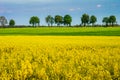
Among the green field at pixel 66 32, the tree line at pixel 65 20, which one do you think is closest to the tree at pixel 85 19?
the tree line at pixel 65 20

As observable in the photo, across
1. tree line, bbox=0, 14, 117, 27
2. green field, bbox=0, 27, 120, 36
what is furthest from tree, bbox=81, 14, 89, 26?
green field, bbox=0, 27, 120, 36

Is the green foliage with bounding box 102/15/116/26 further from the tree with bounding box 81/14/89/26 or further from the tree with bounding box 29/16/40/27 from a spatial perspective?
the tree with bounding box 29/16/40/27

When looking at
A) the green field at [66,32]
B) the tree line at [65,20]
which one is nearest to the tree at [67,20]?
the tree line at [65,20]

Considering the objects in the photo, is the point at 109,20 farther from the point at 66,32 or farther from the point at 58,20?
the point at 66,32

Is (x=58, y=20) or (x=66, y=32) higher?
(x=58, y=20)

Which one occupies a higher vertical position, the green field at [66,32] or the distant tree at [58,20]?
the distant tree at [58,20]

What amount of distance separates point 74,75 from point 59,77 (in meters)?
0.55

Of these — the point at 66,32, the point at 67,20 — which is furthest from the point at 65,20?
the point at 66,32

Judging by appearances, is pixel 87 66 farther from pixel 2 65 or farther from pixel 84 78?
pixel 2 65

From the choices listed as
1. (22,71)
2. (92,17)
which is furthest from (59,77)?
(92,17)

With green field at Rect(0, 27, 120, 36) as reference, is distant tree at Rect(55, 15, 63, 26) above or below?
above

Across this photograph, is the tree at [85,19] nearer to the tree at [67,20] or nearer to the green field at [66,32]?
the tree at [67,20]

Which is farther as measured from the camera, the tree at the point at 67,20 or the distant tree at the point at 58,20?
the distant tree at the point at 58,20

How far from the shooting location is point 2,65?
40.0 ft
